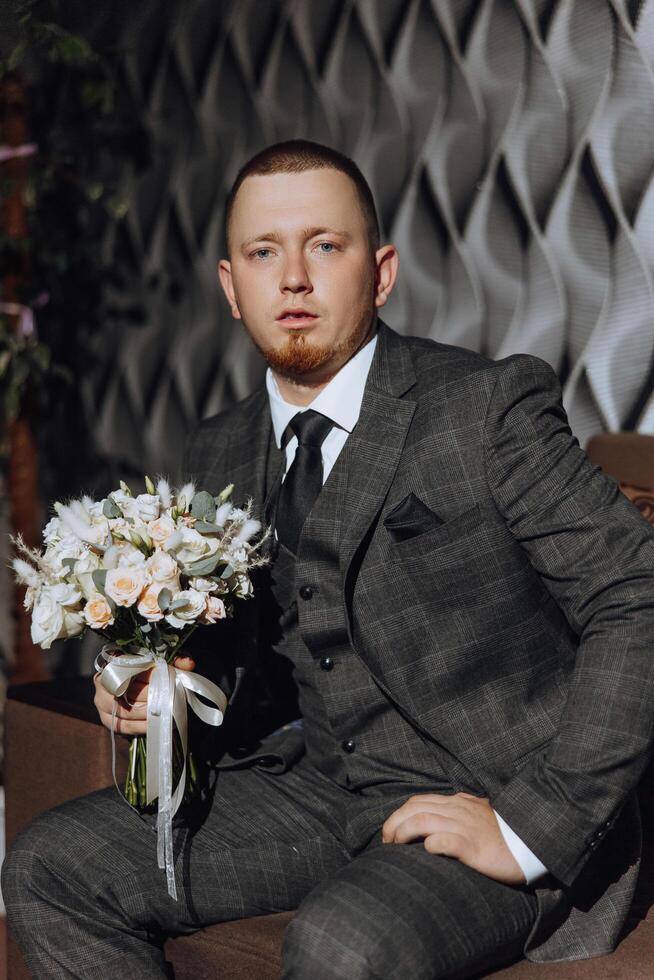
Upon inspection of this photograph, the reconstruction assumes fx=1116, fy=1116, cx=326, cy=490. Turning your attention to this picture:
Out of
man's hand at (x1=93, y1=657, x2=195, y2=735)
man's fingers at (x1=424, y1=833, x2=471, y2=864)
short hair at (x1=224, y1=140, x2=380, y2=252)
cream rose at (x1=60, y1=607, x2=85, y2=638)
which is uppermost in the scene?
short hair at (x1=224, y1=140, x2=380, y2=252)

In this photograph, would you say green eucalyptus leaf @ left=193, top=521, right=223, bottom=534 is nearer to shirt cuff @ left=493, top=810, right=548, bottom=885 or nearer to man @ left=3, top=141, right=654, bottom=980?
man @ left=3, top=141, right=654, bottom=980

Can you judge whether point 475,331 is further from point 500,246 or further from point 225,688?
point 225,688

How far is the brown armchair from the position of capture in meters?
1.60

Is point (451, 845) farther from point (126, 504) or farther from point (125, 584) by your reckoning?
point (126, 504)

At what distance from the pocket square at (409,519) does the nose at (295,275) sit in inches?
15.5

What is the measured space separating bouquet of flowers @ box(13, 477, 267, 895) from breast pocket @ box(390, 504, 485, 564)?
24 centimetres

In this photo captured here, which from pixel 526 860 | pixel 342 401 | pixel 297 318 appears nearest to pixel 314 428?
pixel 342 401

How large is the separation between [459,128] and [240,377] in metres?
1.03

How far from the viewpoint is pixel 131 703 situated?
1.81m

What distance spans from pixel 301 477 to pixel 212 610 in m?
0.36

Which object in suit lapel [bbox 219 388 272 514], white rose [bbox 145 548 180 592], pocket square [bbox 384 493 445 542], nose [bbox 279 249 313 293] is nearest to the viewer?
white rose [bbox 145 548 180 592]

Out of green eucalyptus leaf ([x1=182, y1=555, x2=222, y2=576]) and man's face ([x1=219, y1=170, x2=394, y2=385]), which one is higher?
man's face ([x1=219, y1=170, x2=394, y2=385])

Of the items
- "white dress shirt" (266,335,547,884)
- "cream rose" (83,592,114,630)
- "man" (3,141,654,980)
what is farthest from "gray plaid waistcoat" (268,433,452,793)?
"cream rose" (83,592,114,630)

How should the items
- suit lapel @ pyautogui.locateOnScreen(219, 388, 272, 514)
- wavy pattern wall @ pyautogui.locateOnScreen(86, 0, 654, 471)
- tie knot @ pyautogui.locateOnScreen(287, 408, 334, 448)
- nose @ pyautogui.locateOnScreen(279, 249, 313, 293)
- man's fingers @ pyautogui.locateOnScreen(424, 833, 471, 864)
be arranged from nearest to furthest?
man's fingers @ pyautogui.locateOnScreen(424, 833, 471, 864), nose @ pyautogui.locateOnScreen(279, 249, 313, 293), tie knot @ pyautogui.locateOnScreen(287, 408, 334, 448), suit lapel @ pyautogui.locateOnScreen(219, 388, 272, 514), wavy pattern wall @ pyautogui.locateOnScreen(86, 0, 654, 471)
